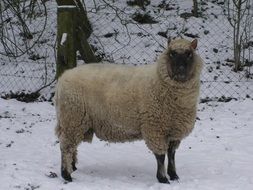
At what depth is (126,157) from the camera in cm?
672

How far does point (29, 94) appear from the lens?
9.94m

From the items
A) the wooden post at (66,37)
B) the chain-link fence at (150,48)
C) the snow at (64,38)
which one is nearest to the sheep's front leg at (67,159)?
the wooden post at (66,37)

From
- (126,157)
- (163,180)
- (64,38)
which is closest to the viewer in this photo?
(163,180)

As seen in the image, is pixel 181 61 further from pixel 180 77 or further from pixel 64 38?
pixel 64 38

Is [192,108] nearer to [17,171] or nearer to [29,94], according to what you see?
[17,171]

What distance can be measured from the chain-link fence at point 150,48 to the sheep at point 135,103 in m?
3.96

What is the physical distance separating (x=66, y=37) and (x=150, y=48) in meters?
3.58

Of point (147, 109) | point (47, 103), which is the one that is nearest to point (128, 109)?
point (147, 109)

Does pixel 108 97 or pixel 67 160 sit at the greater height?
pixel 108 97

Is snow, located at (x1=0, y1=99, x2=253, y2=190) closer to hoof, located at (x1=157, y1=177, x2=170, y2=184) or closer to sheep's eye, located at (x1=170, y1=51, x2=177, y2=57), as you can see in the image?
hoof, located at (x1=157, y1=177, x2=170, y2=184)

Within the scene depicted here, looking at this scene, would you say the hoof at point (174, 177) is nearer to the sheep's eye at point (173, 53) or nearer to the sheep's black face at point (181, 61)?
the sheep's black face at point (181, 61)

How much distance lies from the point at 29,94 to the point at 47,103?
2.19ft

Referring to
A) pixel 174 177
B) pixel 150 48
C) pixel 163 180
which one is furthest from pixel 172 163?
pixel 150 48

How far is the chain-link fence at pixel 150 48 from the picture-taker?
1033 cm
